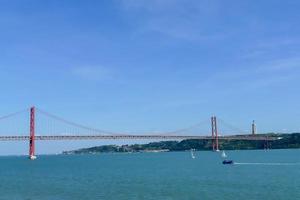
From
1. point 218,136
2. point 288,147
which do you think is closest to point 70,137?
point 218,136

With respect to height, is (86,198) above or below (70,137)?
below

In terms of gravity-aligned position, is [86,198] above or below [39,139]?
below

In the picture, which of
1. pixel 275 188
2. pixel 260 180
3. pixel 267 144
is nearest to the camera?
pixel 275 188

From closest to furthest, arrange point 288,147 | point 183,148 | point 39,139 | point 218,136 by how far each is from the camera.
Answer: point 39,139 → point 218,136 → point 288,147 → point 183,148

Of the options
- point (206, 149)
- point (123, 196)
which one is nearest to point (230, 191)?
point (123, 196)

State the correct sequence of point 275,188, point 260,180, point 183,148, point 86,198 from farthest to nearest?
point 183,148 → point 260,180 → point 275,188 → point 86,198

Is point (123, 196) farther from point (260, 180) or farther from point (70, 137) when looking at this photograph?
point (70, 137)

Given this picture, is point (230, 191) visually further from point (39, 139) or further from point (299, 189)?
point (39, 139)

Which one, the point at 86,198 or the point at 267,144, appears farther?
the point at 267,144

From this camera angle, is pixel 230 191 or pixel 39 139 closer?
pixel 230 191

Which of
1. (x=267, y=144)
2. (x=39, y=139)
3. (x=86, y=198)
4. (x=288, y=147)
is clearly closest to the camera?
(x=86, y=198)
